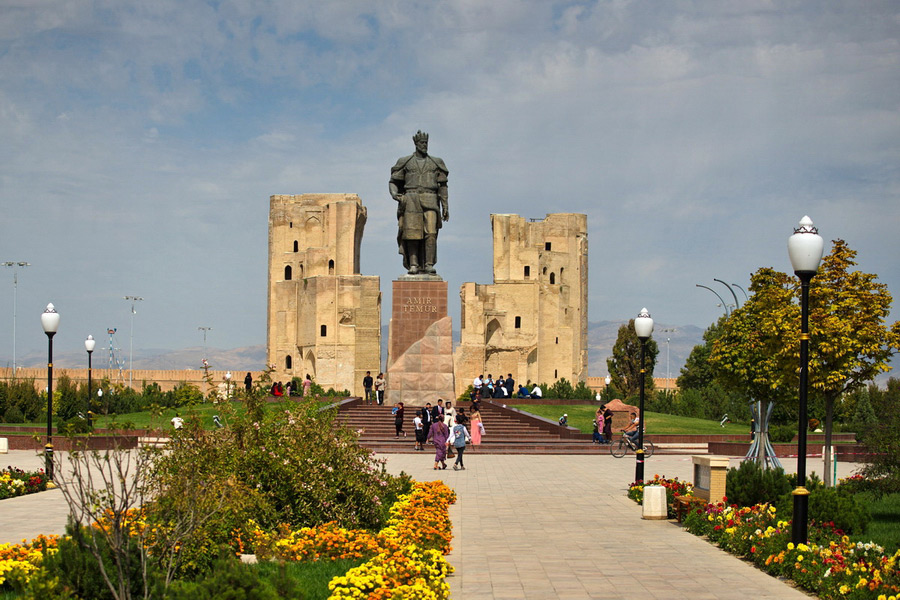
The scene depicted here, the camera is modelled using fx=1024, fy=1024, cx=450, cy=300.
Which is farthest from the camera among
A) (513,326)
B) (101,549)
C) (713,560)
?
(513,326)

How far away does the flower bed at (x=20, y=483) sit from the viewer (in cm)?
1605

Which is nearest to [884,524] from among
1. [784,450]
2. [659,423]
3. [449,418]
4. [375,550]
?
[375,550]

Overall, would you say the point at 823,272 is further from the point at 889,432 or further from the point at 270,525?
the point at 270,525

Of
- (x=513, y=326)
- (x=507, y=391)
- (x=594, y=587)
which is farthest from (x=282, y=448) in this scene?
(x=513, y=326)

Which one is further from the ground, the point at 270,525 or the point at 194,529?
the point at 194,529

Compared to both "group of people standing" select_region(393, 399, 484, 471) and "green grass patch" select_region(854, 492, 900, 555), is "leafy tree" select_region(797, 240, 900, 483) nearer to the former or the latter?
"green grass patch" select_region(854, 492, 900, 555)

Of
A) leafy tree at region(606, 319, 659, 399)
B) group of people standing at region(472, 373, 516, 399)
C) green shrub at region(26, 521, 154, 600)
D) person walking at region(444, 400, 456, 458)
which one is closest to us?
green shrub at region(26, 521, 154, 600)

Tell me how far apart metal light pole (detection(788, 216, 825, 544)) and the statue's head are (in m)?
20.4

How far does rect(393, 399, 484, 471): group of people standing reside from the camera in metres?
20.6

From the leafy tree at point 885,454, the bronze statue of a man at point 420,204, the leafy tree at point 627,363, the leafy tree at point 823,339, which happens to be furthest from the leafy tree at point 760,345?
the leafy tree at point 627,363

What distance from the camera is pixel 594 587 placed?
888 cm

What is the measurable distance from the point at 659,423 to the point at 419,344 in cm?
968

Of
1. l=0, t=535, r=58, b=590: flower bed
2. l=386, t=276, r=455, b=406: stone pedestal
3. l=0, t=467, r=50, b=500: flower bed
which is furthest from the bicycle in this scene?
l=0, t=535, r=58, b=590: flower bed

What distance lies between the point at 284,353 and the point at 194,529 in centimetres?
7057
